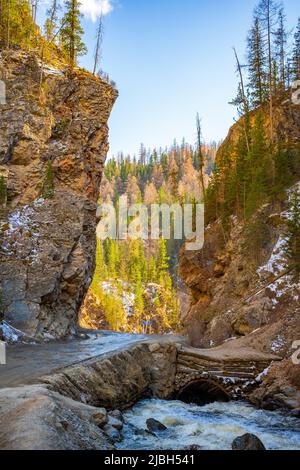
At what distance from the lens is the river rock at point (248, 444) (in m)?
10.7

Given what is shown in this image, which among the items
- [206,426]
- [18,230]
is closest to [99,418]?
[206,426]

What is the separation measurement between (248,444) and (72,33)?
39.1 m

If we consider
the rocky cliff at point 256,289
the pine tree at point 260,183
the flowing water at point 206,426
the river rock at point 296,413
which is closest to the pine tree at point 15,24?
the pine tree at point 260,183

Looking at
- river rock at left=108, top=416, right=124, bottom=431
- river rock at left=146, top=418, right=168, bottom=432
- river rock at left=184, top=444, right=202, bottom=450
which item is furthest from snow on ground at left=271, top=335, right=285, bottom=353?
river rock at left=108, top=416, right=124, bottom=431

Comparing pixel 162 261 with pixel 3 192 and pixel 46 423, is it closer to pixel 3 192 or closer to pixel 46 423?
pixel 3 192

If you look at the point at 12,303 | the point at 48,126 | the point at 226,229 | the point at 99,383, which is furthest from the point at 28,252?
the point at 226,229

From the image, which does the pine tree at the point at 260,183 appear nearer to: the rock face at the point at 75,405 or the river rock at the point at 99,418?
the rock face at the point at 75,405

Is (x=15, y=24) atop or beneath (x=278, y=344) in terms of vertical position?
atop

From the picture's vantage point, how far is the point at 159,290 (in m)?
90.7

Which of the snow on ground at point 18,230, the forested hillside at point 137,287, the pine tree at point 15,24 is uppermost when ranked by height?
the pine tree at point 15,24

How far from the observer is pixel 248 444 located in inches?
424

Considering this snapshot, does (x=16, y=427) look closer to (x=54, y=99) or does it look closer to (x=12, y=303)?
(x=12, y=303)

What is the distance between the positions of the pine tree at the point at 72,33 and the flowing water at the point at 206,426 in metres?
33.0

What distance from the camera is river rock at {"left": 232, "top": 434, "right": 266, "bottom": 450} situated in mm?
10698
